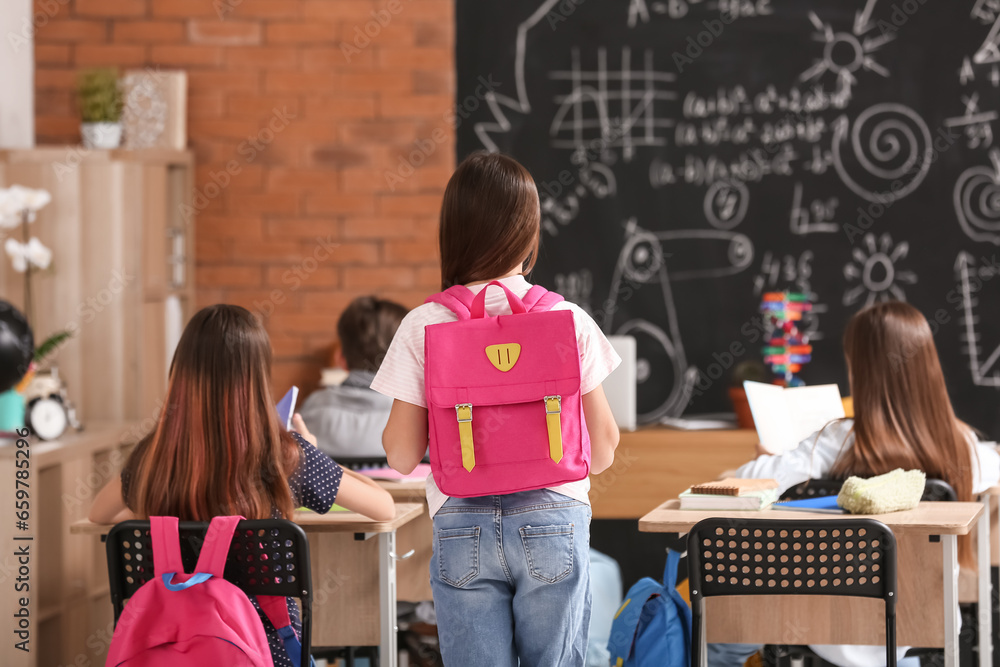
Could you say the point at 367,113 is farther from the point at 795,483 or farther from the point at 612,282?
the point at 795,483

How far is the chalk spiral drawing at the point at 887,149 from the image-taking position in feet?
13.1

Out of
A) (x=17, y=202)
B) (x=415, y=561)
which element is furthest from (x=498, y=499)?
(x=17, y=202)

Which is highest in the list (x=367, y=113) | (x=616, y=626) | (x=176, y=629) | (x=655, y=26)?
(x=655, y=26)

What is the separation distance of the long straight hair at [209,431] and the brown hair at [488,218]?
1.84 feet

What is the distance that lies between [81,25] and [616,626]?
3.36 meters

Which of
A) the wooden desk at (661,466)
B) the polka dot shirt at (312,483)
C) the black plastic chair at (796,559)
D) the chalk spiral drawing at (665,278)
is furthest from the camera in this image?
the chalk spiral drawing at (665,278)

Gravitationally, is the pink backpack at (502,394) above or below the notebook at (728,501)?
above

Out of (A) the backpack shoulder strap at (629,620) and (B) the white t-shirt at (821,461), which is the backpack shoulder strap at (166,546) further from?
(B) the white t-shirt at (821,461)

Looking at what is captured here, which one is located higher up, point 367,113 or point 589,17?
point 589,17

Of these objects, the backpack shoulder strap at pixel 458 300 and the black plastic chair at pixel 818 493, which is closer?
the backpack shoulder strap at pixel 458 300

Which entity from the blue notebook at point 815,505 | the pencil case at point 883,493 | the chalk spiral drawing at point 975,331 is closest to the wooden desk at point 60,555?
the blue notebook at point 815,505

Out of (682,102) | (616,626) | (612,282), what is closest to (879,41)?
(682,102)

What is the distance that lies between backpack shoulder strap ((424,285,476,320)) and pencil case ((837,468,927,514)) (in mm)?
1032

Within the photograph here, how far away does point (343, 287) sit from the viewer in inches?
168
